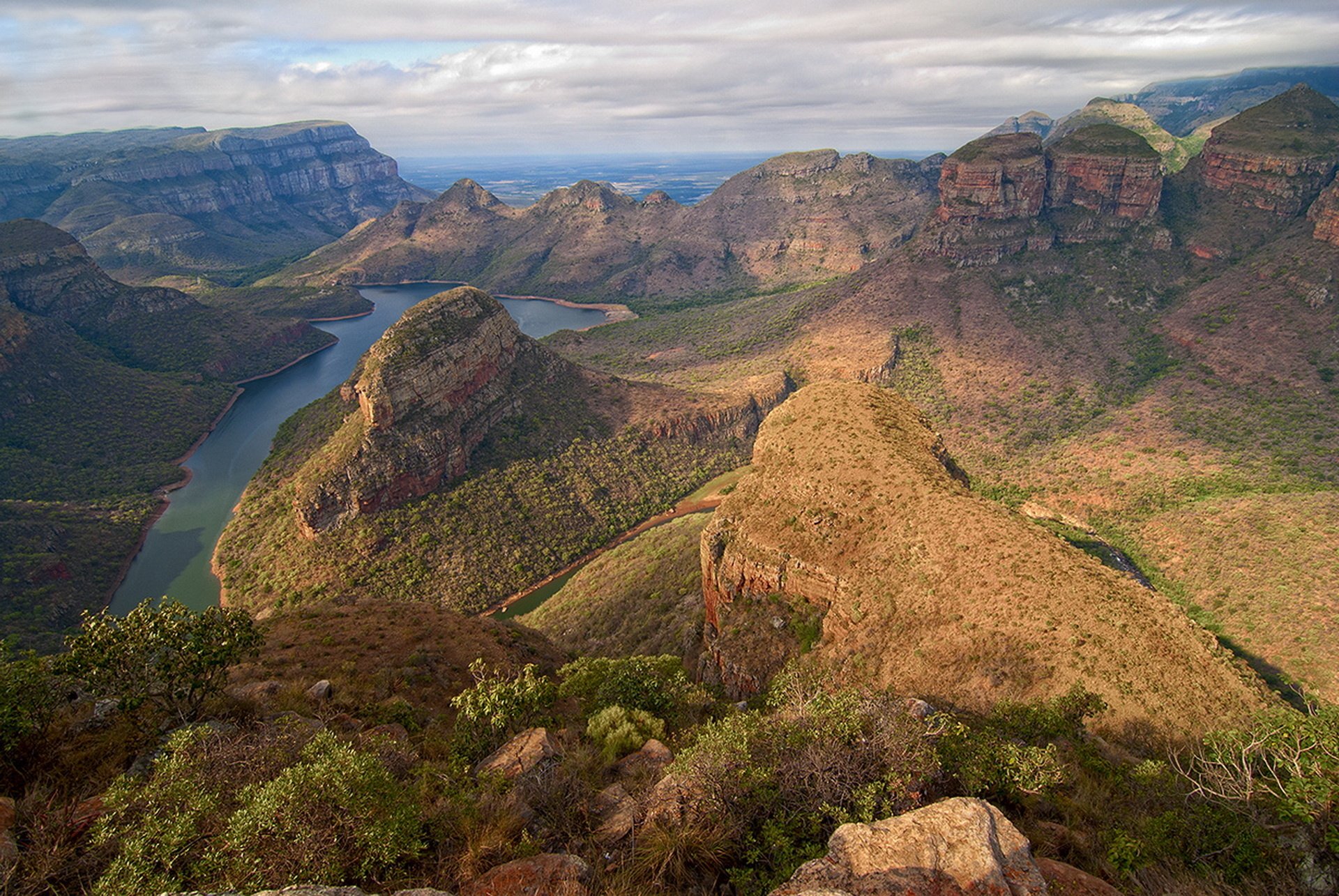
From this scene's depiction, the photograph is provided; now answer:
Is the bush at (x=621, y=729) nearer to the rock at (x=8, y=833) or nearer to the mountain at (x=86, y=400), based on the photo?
the rock at (x=8, y=833)

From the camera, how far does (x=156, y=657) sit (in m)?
18.1

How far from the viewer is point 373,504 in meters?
66.4

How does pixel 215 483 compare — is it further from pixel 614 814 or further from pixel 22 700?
pixel 614 814

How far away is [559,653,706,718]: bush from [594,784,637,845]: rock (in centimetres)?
937

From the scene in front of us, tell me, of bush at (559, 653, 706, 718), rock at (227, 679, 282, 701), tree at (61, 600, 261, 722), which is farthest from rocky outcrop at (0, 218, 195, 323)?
bush at (559, 653, 706, 718)

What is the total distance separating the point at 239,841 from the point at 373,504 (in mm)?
60417

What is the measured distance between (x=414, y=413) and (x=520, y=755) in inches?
2309

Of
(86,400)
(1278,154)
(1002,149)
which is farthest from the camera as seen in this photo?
(1002,149)

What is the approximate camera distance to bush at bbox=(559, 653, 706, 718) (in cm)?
2758

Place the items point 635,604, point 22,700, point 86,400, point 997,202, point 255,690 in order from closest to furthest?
point 22,700, point 255,690, point 635,604, point 86,400, point 997,202

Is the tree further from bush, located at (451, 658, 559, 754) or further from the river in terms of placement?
the river

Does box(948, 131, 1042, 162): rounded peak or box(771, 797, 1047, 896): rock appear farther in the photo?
box(948, 131, 1042, 162): rounded peak

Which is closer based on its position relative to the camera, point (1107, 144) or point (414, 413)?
point (414, 413)

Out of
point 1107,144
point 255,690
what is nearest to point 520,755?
point 255,690
